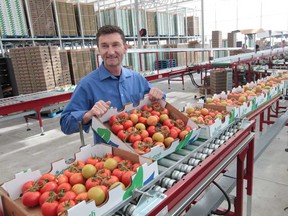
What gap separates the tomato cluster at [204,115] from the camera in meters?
1.68

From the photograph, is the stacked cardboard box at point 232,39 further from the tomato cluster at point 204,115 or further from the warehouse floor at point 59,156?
the tomato cluster at point 204,115

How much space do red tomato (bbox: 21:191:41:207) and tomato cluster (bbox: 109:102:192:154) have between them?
19.4 inches

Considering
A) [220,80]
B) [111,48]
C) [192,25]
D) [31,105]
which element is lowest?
[220,80]

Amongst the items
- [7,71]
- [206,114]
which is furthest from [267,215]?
[7,71]

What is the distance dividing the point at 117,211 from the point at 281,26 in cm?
1870

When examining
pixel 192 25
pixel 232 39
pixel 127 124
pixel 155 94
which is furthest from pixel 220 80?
pixel 192 25

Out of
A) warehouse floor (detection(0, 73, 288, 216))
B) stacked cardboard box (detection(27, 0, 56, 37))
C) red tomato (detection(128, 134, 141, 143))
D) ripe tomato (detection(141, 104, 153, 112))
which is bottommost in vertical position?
warehouse floor (detection(0, 73, 288, 216))

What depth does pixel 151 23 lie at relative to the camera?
11859mm

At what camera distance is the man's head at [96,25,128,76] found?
168 cm

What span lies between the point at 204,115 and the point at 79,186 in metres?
1.20

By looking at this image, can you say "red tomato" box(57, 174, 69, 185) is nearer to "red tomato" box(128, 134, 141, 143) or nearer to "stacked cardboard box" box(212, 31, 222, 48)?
"red tomato" box(128, 134, 141, 143)

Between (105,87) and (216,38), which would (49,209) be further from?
(216,38)

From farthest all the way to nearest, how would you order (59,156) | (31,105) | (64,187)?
1. (31,105)
2. (59,156)
3. (64,187)

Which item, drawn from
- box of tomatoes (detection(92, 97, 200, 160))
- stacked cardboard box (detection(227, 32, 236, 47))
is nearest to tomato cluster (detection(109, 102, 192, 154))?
box of tomatoes (detection(92, 97, 200, 160))
